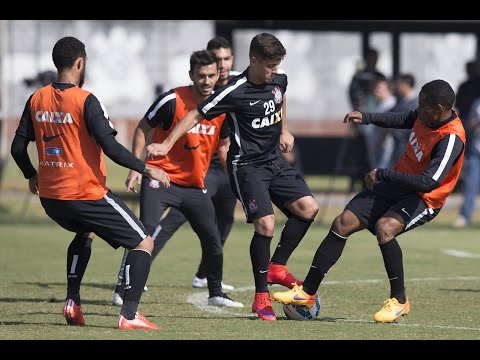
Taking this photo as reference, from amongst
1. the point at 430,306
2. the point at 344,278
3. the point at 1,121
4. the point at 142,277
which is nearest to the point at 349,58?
the point at 1,121

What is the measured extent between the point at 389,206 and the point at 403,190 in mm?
169

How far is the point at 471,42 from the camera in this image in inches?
1126

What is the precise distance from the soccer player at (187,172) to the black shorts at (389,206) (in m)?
1.68

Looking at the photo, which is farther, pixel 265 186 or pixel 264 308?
pixel 265 186

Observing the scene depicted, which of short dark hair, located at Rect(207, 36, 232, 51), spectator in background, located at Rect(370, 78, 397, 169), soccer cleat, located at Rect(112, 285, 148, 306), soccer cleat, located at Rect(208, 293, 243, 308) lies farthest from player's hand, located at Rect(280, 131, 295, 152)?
spectator in background, located at Rect(370, 78, 397, 169)

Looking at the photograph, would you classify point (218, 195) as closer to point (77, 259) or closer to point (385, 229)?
point (77, 259)

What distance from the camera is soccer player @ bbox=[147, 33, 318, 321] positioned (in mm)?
9922

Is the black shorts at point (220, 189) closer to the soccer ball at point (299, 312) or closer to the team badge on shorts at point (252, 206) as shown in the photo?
the team badge on shorts at point (252, 206)

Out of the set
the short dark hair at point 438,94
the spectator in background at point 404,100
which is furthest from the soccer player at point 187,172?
the spectator in background at point 404,100

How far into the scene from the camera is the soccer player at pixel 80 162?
898 centimetres

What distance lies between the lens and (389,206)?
388 inches

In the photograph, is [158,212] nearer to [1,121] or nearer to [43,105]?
[43,105]

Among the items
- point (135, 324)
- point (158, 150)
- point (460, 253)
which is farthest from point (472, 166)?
point (135, 324)
